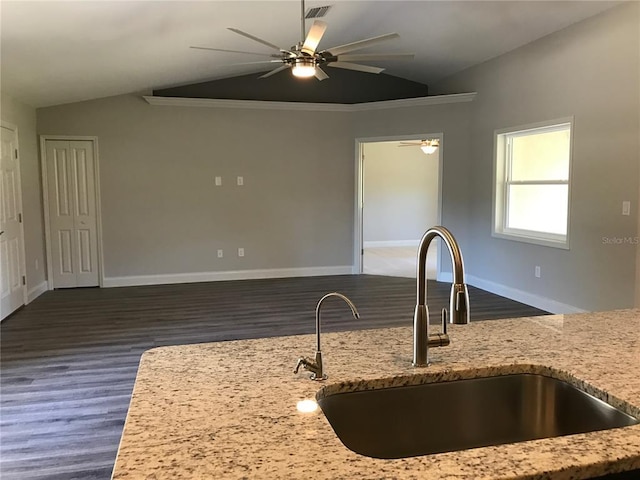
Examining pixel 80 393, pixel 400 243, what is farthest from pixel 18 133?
pixel 400 243

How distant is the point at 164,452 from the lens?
937mm

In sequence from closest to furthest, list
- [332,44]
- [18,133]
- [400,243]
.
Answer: [18,133] < [332,44] < [400,243]

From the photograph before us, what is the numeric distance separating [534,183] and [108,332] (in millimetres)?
4682

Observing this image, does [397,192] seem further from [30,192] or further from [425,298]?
[425,298]

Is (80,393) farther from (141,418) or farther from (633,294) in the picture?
(633,294)

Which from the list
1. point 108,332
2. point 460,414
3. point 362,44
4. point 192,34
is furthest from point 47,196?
point 460,414

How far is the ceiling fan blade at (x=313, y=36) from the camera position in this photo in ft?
10.8

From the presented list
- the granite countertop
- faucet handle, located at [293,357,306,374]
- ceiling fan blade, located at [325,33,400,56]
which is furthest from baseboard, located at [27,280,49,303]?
faucet handle, located at [293,357,306,374]

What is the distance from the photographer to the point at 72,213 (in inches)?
262

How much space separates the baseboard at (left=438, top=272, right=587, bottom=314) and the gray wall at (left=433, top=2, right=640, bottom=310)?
5 cm

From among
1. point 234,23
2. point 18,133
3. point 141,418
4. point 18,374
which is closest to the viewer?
point 141,418

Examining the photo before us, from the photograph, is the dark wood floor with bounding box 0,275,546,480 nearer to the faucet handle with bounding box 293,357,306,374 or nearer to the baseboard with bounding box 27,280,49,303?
the baseboard with bounding box 27,280,49,303

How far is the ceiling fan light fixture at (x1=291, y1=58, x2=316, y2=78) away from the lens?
12.1 ft

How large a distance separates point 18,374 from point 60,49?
8.41 ft
